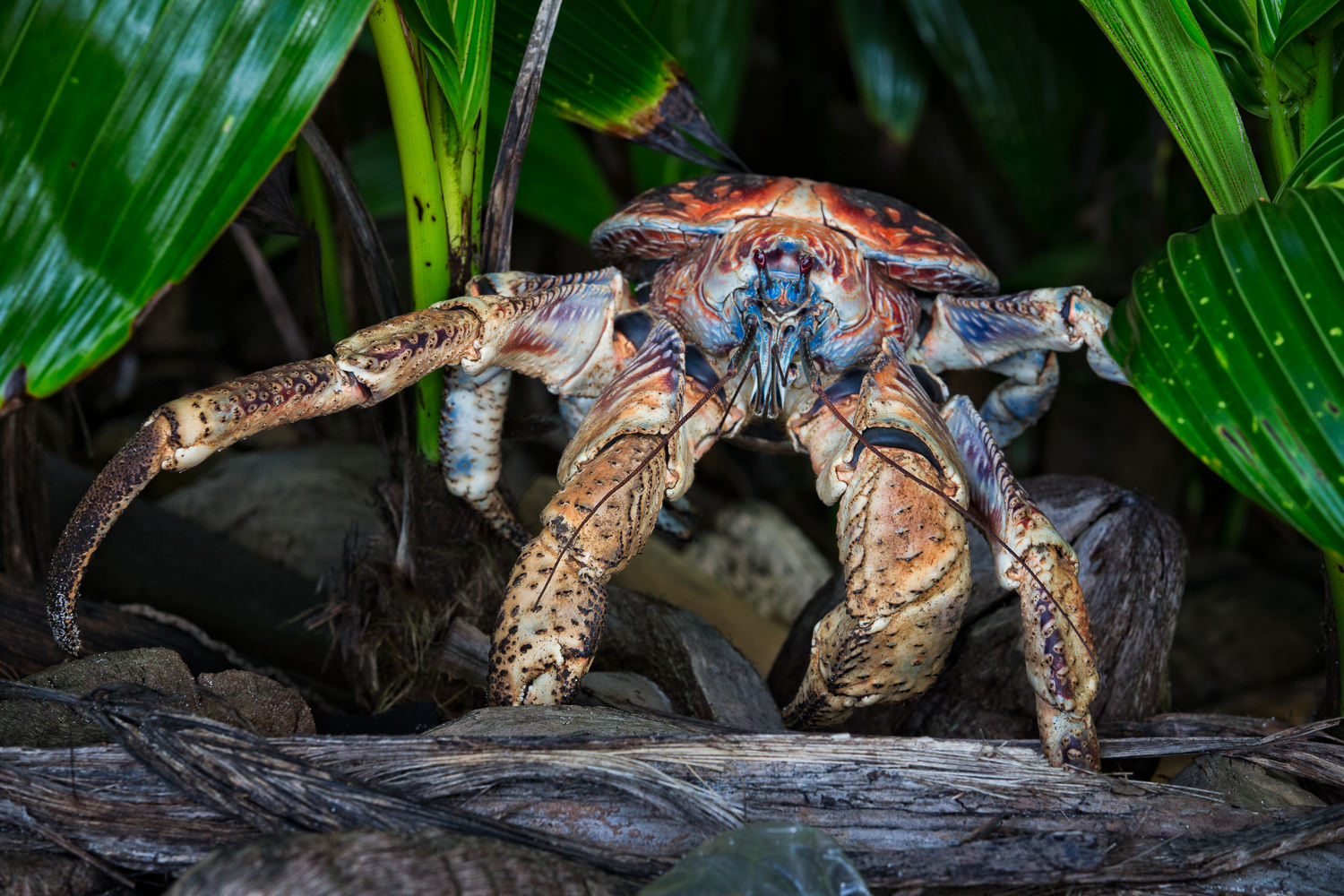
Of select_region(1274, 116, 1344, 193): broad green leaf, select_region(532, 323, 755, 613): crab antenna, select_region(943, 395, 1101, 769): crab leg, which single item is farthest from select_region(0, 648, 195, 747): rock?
select_region(1274, 116, 1344, 193): broad green leaf

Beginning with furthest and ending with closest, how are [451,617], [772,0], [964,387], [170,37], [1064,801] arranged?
[772,0], [964,387], [451,617], [1064,801], [170,37]

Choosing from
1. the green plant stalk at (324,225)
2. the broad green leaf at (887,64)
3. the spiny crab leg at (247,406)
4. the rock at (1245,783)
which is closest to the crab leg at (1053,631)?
the rock at (1245,783)

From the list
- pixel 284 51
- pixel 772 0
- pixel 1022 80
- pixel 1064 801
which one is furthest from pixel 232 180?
pixel 772 0

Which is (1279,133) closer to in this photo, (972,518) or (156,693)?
(972,518)

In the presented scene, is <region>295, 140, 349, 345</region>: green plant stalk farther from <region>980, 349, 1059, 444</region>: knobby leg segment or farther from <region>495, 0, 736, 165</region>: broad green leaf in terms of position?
<region>980, 349, 1059, 444</region>: knobby leg segment

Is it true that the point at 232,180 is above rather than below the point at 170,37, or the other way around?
below

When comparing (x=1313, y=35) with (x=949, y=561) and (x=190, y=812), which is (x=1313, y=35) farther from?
(x=190, y=812)

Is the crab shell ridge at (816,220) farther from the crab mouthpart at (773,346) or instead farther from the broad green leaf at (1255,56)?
the broad green leaf at (1255,56)
